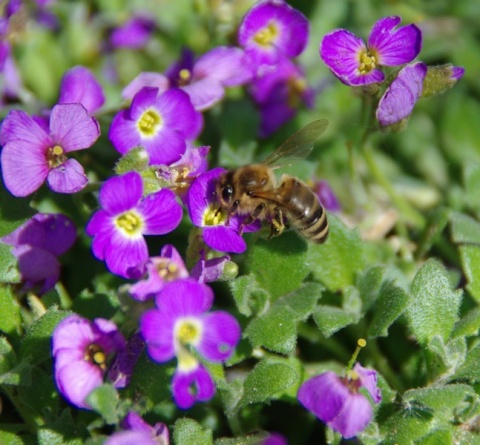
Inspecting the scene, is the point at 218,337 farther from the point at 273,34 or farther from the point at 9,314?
the point at 273,34

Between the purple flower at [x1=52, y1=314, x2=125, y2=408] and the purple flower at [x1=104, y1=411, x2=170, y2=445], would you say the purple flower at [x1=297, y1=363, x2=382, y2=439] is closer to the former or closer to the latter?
the purple flower at [x1=104, y1=411, x2=170, y2=445]

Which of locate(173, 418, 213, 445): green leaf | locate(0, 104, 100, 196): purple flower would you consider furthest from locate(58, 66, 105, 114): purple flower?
locate(173, 418, 213, 445): green leaf

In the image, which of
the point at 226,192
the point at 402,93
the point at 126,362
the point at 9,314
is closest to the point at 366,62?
the point at 402,93

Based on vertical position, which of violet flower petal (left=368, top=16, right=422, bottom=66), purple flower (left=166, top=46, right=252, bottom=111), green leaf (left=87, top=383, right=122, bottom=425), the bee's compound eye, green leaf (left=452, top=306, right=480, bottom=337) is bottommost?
green leaf (left=452, top=306, right=480, bottom=337)

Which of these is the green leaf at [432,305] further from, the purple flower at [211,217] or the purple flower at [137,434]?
the purple flower at [137,434]

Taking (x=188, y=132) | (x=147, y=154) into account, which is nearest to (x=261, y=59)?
(x=188, y=132)

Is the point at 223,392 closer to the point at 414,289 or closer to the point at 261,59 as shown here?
the point at 414,289
